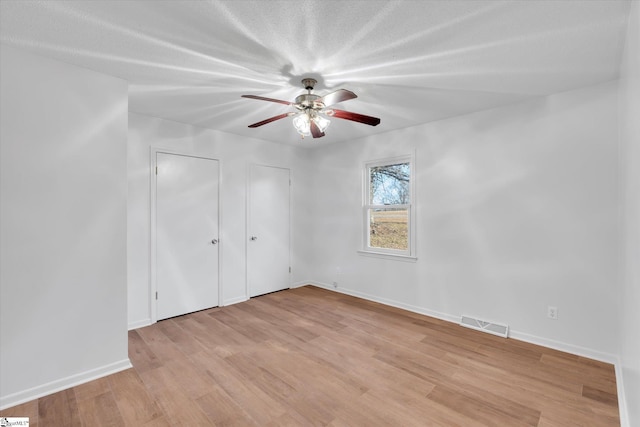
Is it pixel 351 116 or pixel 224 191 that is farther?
pixel 224 191

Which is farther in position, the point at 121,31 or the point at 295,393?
the point at 295,393

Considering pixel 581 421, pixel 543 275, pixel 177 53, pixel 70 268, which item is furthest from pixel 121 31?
pixel 543 275

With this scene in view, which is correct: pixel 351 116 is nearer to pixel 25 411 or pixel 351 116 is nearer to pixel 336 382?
pixel 336 382

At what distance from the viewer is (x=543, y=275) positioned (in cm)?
289

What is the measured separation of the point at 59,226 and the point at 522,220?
4108mm

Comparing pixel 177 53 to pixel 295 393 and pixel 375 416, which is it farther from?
pixel 375 416

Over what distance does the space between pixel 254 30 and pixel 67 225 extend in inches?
78.3

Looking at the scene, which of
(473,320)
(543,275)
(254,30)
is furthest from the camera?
(473,320)

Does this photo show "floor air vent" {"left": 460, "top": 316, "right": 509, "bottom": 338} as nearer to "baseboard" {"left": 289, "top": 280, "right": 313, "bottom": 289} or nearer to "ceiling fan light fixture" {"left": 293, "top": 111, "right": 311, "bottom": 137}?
"baseboard" {"left": 289, "top": 280, "right": 313, "bottom": 289}

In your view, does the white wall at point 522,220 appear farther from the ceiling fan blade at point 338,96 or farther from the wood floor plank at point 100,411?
the wood floor plank at point 100,411

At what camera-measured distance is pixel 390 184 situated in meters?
4.23

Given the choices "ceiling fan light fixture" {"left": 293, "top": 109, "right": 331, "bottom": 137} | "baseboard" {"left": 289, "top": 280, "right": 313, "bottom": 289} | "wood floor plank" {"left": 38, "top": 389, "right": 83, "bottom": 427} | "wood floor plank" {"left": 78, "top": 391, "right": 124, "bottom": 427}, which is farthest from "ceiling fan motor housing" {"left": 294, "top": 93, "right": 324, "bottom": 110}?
"baseboard" {"left": 289, "top": 280, "right": 313, "bottom": 289}

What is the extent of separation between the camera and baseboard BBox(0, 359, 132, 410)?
200 centimetres

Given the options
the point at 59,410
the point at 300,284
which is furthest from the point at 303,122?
the point at 300,284
